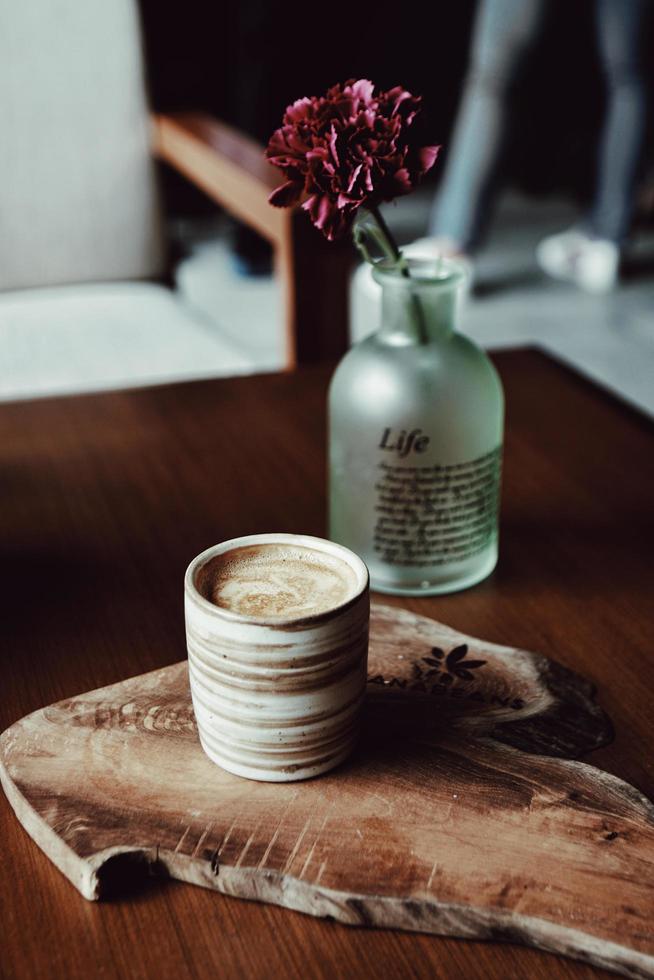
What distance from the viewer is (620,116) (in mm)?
2771

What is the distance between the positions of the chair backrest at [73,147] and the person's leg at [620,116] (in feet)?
5.15

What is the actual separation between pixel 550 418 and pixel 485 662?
1.24 ft

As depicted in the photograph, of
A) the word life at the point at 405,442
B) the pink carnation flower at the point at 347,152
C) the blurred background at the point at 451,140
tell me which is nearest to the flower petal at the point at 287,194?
the pink carnation flower at the point at 347,152

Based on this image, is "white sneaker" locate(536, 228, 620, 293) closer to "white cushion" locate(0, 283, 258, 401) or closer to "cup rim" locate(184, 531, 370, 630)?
"white cushion" locate(0, 283, 258, 401)

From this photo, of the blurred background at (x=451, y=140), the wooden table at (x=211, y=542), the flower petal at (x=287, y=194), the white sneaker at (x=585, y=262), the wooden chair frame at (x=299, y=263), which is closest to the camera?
the wooden table at (x=211, y=542)

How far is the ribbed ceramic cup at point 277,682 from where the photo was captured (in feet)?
1.45

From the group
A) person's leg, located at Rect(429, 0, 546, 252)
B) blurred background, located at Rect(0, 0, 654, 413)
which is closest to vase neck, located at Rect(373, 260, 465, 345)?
blurred background, located at Rect(0, 0, 654, 413)

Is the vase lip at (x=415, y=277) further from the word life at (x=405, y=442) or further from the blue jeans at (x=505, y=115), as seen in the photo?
the blue jeans at (x=505, y=115)

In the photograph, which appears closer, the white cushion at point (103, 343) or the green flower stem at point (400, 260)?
A: the green flower stem at point (400, 260)

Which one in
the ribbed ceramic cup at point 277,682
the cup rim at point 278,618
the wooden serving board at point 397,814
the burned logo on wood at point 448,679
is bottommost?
the burned logo on wood at point 448,679

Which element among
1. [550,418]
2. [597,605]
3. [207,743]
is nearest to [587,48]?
[550,418]

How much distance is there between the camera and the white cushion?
4.03ft

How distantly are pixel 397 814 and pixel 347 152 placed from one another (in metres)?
0.31

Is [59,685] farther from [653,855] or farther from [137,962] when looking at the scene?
[653,855]
